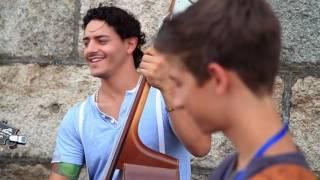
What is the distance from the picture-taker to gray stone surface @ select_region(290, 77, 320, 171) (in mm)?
2996

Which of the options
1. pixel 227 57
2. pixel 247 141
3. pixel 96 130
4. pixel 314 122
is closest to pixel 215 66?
pixel 227 57

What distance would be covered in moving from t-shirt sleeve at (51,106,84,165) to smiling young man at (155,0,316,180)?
1.29 metres

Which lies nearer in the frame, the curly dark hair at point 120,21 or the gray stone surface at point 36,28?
the curly dark hair at point 120,21

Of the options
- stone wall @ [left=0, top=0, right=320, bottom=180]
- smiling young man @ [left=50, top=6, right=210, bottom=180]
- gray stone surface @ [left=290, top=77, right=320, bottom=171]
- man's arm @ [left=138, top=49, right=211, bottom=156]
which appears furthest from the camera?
stone wall @ [left=0, top=0, right=320, bottom=180]

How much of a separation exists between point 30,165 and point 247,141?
2277 millimetres

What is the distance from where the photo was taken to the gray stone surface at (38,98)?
3.38 m

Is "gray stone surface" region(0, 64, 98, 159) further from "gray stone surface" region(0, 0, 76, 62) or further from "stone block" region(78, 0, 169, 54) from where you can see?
"stone block" region(78, 0, 169, 54)

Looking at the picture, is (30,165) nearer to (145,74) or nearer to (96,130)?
(96,130)

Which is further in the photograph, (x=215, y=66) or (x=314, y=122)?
(x=314, y=122)

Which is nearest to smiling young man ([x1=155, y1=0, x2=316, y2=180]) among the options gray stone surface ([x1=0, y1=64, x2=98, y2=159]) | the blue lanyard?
the blue lanyard

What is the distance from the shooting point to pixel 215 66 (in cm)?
128

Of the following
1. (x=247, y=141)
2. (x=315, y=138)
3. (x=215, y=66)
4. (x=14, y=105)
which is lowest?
(x=14, y=105)

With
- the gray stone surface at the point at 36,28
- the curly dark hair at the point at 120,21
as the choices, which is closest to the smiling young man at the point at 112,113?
the curly dark hair at the point at 120,21

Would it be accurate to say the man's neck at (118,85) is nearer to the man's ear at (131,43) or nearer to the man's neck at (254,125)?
the man's ear at (131,43)
